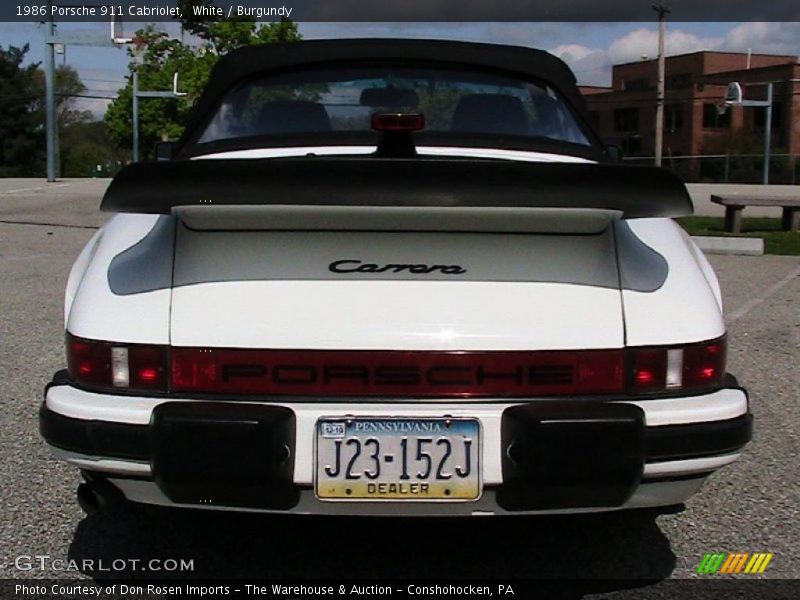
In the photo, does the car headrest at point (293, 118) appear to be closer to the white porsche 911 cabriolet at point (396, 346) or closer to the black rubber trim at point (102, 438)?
the white porsche 911 cabriolet at point (396, 346)

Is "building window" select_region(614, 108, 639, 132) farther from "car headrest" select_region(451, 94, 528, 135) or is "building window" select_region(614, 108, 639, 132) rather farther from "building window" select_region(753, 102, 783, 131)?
"car headrest" select_region(451, 94, 528, 135)

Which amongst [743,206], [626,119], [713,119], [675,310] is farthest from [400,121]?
[626,119]

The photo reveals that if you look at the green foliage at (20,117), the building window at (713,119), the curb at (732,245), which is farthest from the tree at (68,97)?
the curb at (732,245)

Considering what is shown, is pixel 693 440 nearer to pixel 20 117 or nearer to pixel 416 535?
pixel 416 535

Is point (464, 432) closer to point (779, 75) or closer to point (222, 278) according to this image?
point (222, 278)

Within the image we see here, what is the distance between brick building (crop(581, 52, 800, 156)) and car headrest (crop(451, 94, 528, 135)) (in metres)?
50.4

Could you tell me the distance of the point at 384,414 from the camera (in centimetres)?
224

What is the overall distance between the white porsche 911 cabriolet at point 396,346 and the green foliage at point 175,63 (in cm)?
2377

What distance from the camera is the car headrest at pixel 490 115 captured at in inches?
A: 131

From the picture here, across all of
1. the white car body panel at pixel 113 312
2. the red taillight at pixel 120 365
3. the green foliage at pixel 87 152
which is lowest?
the green foliage at pixel 87 152

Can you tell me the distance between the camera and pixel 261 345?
2.28 m

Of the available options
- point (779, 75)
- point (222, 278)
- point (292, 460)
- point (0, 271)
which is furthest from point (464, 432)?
point (779, 75)

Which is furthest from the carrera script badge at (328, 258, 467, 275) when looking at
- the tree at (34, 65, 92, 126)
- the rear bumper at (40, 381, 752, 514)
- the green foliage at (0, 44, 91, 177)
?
the tree at (34, 65, 92, 126)

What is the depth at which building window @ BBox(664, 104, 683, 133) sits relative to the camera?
2386 inches
